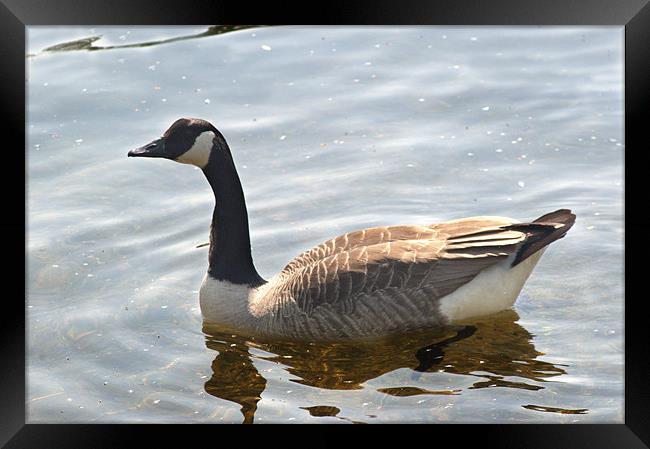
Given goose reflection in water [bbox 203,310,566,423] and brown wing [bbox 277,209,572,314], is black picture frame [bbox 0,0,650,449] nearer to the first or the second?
goose reflection in water [bbox 203,310,566,423]

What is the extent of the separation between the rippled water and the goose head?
1.32 metres

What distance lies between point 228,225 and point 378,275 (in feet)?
4.22

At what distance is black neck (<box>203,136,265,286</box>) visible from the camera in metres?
9.80

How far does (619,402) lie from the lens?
8.38 metres

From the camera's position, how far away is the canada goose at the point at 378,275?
31.2 ft

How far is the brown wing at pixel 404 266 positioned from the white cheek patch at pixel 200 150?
124 centimetres

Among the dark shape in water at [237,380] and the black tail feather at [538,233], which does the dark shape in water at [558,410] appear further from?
the dark shape in water at [237,380]

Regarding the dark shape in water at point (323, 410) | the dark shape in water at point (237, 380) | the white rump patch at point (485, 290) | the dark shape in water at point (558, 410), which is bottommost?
the dark shape in water at point (558, 410)

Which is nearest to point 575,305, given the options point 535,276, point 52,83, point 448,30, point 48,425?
point 535,276

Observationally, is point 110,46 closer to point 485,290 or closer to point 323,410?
point 485,290

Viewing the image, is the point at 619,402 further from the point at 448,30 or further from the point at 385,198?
the point at 448,30

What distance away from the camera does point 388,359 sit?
9203mm

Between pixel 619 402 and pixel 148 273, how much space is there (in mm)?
4274

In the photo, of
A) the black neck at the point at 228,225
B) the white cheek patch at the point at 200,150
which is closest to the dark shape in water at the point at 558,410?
the black neck at the point at 228,225
